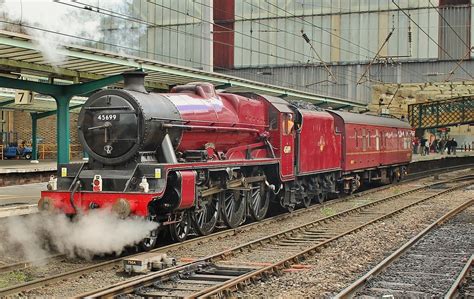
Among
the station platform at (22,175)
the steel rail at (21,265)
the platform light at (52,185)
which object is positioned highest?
the platform light at (52,185)

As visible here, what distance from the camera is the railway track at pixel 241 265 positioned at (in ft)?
25.1

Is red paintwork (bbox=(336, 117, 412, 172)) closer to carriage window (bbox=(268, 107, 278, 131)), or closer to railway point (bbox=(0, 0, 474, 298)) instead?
railway point (bbox=(0, 0, 474, 298))

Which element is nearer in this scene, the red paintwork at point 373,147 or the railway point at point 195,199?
the railway point at point 195,199

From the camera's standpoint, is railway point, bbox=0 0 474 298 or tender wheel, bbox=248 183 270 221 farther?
tender wheel, bbox=248 183 270 221

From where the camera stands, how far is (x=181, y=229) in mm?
11672

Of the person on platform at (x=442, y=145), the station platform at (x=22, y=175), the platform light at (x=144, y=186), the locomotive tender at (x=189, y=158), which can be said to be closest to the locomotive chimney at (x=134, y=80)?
the locomotive tender at (x=189, y=158)

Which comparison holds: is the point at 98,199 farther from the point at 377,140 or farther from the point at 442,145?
the point at 442,145

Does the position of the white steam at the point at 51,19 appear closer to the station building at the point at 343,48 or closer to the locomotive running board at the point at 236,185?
the locomotive running board at the point at 236,185

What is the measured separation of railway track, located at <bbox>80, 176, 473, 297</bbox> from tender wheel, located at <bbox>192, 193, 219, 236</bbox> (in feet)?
4.32

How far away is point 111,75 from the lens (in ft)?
55.7

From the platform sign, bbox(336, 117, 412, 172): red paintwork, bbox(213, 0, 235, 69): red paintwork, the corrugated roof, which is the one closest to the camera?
the platform sign

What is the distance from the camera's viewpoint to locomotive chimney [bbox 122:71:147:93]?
36.7 feet

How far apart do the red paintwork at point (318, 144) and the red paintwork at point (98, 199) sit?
748 centimetres

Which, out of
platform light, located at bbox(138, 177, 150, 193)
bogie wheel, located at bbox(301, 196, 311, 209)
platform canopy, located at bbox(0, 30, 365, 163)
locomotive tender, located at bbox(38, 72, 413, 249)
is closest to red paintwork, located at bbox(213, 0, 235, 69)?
platform canopy, located at bbox(0, 30, 365, 163)
